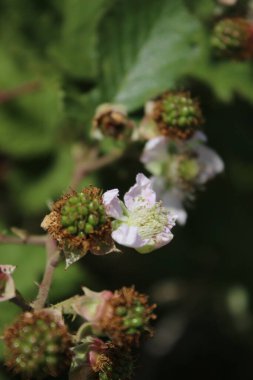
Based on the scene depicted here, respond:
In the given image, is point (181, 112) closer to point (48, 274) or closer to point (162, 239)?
point (162, 239)

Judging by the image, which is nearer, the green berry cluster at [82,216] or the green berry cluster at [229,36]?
the green berry cluster at [82,216]

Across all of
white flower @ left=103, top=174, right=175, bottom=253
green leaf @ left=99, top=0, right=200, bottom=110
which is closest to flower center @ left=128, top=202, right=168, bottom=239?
white flower @ left=103, top=174, right=175, bottom=253

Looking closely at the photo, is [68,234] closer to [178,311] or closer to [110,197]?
[110,197]

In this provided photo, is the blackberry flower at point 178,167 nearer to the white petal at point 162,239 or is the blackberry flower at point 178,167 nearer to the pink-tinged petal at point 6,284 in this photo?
the white petal at point 162,239

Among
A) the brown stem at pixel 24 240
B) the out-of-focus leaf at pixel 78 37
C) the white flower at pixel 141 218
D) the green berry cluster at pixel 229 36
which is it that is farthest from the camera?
the out-of-focus leaf at pixel 78 37

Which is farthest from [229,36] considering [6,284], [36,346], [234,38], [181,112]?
[36,346]

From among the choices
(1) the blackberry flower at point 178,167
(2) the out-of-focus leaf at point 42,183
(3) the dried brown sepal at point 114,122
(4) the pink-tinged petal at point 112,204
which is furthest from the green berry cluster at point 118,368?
(2) the out-of-focus leaf at point 42,183
